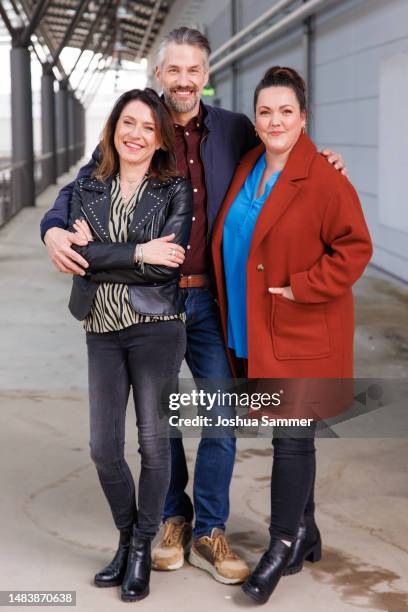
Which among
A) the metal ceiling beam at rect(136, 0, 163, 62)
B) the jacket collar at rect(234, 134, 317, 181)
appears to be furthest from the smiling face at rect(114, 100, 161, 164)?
the metal ceiling beam at rect(136, 0, 163, 62)

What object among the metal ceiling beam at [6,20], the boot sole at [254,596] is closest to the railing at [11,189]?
the metal ceiling beam at [6,20]

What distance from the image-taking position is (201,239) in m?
3.02

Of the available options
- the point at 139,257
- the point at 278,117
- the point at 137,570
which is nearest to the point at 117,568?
the point at 137,570

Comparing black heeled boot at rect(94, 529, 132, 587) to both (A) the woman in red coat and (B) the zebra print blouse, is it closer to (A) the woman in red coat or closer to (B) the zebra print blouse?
(A) the woman in red coat

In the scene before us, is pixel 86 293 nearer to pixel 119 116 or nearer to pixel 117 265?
pixel 117 265

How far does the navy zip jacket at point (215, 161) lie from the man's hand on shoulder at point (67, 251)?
0.09 meters

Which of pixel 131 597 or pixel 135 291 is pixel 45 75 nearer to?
pixel 135 291

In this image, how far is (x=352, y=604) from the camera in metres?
2.85

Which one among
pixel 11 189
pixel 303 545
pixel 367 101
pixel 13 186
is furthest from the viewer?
pixel 13 186

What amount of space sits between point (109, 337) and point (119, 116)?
0.64 metres

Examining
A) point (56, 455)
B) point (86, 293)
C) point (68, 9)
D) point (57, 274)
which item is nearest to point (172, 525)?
point (86, 293)

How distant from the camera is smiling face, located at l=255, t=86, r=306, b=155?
2770 millimetres

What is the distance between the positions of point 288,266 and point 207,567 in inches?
39.5

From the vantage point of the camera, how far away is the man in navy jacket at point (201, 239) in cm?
295
